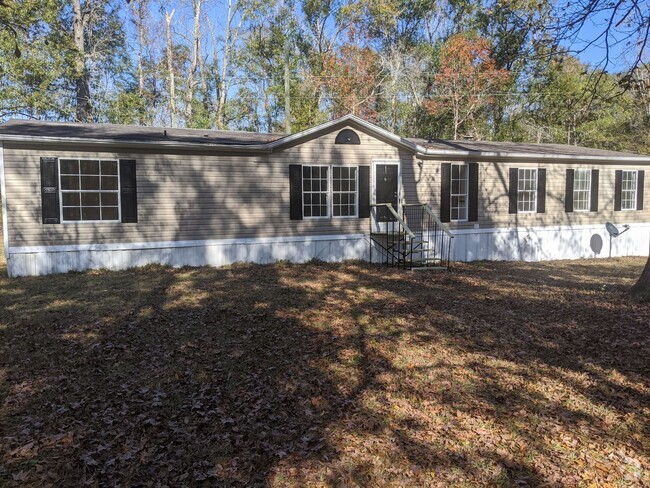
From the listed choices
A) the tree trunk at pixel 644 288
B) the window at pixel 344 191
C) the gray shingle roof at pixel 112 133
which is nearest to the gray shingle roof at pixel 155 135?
the gray shingle roof at pixel 112 133

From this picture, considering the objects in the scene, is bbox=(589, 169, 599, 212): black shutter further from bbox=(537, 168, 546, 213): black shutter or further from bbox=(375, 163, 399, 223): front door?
bbox=(375, 163, 399, 223): front door

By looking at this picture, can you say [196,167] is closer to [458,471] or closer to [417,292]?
[417,292]

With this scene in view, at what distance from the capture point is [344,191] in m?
12.8

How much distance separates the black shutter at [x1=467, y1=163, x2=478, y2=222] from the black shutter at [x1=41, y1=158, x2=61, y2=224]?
10.8m

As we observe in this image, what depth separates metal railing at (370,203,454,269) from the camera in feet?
39.7

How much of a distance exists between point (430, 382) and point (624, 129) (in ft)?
94.7

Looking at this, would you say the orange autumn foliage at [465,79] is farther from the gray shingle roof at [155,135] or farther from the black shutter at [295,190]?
the black shutter at [295,190]

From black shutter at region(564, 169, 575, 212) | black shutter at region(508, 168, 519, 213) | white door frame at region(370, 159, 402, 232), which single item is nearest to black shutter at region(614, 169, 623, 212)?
black shutter at region(564, 169, 575, 212)

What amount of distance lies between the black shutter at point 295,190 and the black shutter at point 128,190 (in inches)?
146

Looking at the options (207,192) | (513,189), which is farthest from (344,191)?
(513,189)

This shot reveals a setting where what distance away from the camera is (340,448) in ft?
12.2

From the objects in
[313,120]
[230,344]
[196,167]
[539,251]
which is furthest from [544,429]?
[313,120]

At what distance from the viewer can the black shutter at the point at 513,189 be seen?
14.8 metres

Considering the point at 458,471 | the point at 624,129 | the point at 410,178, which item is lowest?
the point at 458,471
